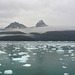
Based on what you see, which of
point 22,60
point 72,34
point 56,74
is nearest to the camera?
point 56,74

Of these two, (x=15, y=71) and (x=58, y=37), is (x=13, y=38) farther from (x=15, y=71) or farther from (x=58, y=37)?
(x=15, y=71)

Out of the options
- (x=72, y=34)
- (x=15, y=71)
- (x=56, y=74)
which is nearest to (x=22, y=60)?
(x=15, y=71)

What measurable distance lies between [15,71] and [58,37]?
39.2 metres

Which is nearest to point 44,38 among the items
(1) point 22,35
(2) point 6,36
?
(1) point 22,35

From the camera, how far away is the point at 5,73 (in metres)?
8.16

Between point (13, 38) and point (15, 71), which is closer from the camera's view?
point (15, 71)

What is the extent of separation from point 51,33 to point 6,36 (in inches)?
381

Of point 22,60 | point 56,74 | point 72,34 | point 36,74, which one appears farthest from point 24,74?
point 72,34

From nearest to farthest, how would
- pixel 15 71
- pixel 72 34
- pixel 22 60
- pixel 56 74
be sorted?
pixel 56 74 → pixel 15 71 → pixel 22 60 → pixel 72 34

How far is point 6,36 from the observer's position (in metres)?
49.2

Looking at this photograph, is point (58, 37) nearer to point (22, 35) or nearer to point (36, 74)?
point (22, 35)

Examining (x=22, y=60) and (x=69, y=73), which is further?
(x=22, y=60)

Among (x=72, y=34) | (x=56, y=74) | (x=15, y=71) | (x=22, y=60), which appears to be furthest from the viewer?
(x=72, y=34)

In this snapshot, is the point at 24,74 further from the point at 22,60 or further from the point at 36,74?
the point at 22,60
